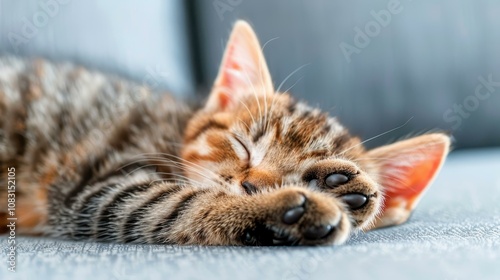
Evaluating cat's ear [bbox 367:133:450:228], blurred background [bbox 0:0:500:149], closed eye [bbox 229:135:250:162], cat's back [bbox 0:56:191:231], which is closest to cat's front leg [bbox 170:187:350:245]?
closed eye [bbox 229:135:250:162]

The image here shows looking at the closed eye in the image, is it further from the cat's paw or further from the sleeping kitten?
the cat's paw

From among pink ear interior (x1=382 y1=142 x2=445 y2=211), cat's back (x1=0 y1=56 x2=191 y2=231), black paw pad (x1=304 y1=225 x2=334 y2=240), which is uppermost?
black paw pad (x1=304 y1=225 x2=334 y2=240)

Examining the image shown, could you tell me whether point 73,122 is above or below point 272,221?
below

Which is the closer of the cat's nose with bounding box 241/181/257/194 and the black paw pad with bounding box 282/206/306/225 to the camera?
the black paw pad with bounding box 282/206/306/225

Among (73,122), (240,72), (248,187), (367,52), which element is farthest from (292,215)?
(367,52)

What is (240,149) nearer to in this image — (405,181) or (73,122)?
(405,181)

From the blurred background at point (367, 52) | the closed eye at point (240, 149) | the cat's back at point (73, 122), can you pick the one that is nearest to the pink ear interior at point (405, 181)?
the closed eye at point (240, 149)

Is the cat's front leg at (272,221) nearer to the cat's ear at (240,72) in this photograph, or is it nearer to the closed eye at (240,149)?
the closed eye at (240,149)
